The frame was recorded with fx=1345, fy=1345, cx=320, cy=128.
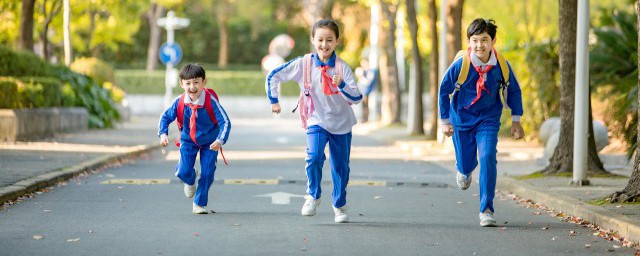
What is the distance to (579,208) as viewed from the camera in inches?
474

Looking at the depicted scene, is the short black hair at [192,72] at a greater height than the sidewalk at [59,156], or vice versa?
the short black hair at [192,72]

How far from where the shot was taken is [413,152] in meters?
26.1

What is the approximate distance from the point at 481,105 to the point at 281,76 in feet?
5.63

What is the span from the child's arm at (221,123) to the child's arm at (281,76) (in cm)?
64

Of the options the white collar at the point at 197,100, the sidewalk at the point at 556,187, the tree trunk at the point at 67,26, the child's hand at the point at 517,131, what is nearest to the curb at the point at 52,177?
the white collar at the point at 197,100

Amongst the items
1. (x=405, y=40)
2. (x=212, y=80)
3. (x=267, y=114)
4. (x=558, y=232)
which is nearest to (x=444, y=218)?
(x=558, y=232)

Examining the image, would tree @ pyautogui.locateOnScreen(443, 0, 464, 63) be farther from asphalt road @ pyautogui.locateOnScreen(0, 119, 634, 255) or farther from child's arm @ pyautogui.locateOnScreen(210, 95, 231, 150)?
child's arm @ pyautogui.locateOnScreen(210, 95, 231, 150)

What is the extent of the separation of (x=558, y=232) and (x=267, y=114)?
165 feet

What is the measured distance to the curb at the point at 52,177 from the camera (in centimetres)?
1318

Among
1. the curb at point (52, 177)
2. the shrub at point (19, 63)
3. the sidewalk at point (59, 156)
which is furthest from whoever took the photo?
the shrub at point (19, 63)

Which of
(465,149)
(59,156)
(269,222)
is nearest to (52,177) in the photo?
(59,156)

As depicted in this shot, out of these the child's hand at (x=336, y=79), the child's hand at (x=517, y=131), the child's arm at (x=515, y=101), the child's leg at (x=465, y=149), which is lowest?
the child's leg at (x=465, y=149)

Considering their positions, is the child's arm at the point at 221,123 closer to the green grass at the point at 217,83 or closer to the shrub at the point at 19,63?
the shrub at the point at 19,63

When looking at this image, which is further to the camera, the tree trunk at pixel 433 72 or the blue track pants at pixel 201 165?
the tree trunk at pixel 433 72
